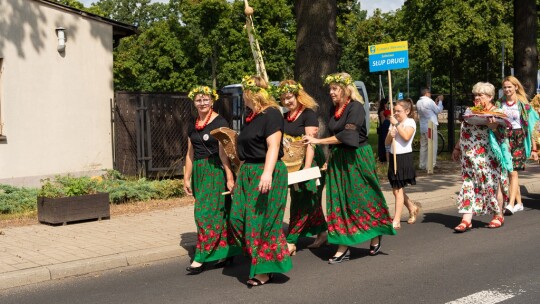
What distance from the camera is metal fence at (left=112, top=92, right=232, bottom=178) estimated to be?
1529 centimetres

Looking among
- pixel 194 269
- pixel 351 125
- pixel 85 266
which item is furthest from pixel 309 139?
pixel 85 266

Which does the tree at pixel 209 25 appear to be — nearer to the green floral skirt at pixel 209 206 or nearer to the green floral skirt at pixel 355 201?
the green floral skirt at pixel 355 201

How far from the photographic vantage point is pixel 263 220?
6676 mm

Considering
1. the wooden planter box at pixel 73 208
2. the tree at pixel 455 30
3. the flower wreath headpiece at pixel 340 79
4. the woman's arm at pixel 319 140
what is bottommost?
the wooden planter box at pixel 73 208

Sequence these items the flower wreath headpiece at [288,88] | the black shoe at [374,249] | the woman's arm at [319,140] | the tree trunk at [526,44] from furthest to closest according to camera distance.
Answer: the tree trunk at [526,44] → the black shoe at [374,249] → the flower wreath headpiece at [288,88] → the woman's arm at [319,140]

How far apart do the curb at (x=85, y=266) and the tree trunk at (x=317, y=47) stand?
206 inches

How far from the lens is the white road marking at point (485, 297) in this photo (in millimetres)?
6051

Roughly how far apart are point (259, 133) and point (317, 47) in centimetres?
636

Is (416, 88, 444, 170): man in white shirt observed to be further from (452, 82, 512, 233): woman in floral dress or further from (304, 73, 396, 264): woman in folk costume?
(304, 73, 396, 264): woman in folk costume

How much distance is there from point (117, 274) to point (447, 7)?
33312 millimetres

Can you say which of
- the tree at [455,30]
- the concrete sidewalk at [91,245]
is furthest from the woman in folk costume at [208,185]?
the tree at [455,30]

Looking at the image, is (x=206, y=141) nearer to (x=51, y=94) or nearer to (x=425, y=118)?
(x=51, y=94)

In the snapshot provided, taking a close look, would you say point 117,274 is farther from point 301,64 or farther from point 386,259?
point 301,64

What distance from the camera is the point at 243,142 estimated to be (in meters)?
6.74
